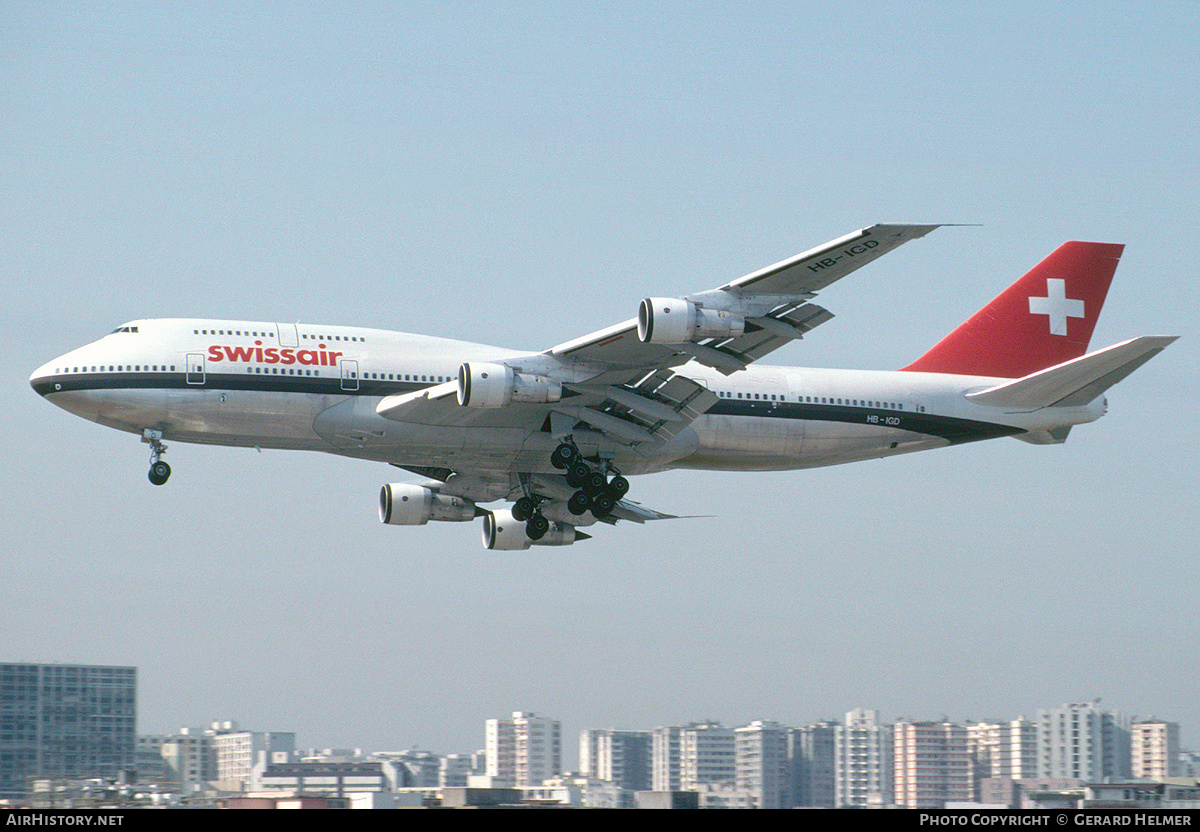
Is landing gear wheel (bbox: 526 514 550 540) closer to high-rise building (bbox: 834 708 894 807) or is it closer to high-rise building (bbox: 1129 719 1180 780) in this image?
high-rise building (bbox: 834 708 894 807)

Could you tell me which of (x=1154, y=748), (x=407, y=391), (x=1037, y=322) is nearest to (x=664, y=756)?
(x=1154, y=748)

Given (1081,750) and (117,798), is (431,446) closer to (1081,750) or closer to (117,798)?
(117,798)

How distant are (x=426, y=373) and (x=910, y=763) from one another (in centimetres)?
5170

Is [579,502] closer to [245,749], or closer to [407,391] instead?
[407,391]

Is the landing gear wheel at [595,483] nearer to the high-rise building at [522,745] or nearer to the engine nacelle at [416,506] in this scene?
the engine nacelle at [416,506]

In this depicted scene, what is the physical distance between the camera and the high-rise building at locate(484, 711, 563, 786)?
93.3 metres

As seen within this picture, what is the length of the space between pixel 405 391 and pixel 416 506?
27.5ft

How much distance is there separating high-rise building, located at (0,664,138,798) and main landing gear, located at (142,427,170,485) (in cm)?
3525

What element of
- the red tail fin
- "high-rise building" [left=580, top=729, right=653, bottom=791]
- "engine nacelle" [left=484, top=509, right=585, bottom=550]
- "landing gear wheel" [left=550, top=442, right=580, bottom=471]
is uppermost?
the red tail fin

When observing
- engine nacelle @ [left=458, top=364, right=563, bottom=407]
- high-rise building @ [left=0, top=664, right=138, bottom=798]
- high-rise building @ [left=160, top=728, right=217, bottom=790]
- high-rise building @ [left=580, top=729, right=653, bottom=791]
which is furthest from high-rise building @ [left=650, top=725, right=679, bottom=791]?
engine nacelle @ [left=458, top=364, right=563, bottom=407]

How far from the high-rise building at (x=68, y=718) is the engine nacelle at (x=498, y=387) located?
4191cm

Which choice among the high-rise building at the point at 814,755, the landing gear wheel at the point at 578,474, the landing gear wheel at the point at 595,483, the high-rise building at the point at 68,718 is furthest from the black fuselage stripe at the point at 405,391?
the high-rise building at the point at 68,718
